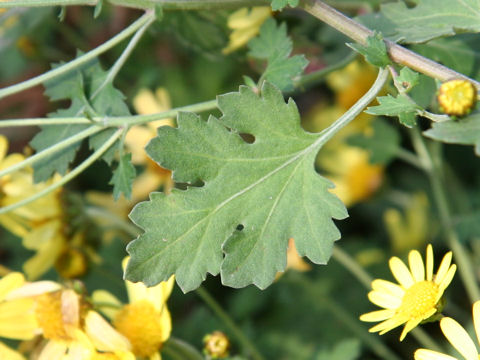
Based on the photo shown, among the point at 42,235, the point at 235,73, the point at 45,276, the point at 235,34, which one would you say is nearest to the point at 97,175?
the point at 45,276

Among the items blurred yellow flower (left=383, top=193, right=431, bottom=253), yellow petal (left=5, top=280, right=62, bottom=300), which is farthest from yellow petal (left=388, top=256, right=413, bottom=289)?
blurred yellow flower (left=383, top=193, right=431, bottom=253)

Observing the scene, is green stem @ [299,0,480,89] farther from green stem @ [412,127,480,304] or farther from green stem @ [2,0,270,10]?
green stem @ [412,127,480,304]

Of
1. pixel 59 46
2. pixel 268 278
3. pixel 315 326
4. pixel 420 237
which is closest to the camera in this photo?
pixel 268 278

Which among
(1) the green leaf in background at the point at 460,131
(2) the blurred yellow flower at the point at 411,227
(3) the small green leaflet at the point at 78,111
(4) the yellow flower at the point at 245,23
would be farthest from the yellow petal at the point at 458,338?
(2) the blurred yellow flower at the point at 411,227

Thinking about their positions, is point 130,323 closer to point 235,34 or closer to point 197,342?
point 197,342

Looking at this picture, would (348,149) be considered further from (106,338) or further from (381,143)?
(106,338)

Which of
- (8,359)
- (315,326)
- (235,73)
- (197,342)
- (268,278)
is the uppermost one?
(268,278)
